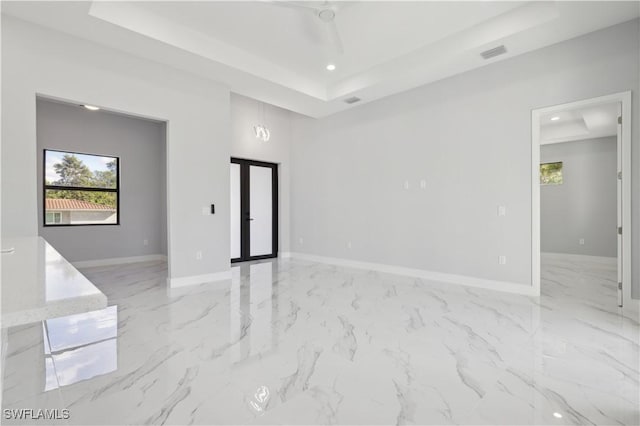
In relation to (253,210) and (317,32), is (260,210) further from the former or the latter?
(317,32)

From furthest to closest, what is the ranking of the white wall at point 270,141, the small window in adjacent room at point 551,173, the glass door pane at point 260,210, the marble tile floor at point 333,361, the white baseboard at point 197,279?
the small window in adjacent room at point 551,173, the glass door pane at point 260,210, the white wall at point 270,141, the white baseboard at point 197,279, the marble tile floor at point 333,361

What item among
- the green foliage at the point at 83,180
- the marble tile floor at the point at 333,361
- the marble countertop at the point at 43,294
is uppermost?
the green foliage at the point at 83,180

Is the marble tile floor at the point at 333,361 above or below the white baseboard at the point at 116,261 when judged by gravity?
below

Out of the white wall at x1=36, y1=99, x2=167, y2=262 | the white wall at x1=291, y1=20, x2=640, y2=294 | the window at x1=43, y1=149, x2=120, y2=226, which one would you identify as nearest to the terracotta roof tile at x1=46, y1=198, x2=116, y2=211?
the window at x1=43, y1=149, x2=120, y2=226

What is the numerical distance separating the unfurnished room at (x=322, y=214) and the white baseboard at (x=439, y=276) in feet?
0.10

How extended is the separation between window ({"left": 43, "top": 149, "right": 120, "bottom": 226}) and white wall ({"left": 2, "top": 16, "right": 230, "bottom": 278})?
2955 mm

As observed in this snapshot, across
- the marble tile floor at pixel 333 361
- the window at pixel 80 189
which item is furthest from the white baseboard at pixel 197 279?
the window at pixel 80 189

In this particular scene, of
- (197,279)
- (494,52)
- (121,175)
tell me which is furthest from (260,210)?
(494,52)

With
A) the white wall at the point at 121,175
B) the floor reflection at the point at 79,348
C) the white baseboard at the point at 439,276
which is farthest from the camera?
the white wall at the point at 121,175

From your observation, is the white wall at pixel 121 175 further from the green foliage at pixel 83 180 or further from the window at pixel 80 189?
the green foliage at pixel 83 180

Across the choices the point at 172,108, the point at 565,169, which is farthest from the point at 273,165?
the point at 565,169

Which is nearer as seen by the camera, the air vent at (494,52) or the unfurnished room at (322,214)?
the unfurnished room at (322,214)

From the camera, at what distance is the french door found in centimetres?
682

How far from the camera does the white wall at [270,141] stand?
21.4 ft
